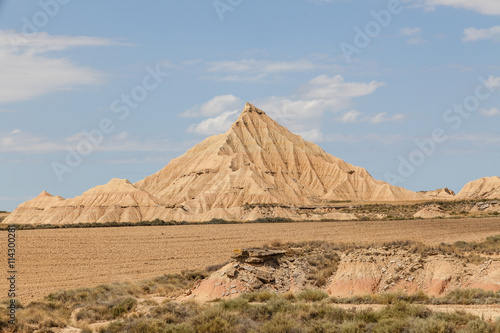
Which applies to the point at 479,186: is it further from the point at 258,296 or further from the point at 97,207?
the point at 258,296

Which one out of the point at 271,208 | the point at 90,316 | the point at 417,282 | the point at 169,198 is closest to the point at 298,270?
the point at 417,282

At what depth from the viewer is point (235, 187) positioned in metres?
104

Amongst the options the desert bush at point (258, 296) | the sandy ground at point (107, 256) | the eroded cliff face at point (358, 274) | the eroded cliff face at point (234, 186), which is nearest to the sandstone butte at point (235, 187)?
the eroded cliff face at point (234, 186)

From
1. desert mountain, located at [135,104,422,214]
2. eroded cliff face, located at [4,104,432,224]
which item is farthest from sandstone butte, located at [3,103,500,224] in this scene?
eroded cliff face, located at [4,104,432,224]

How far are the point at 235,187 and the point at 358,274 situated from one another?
8238 cm

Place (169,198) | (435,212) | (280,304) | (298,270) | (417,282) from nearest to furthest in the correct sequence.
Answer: (280,304) → (417,282) → (298,270) → (435,212) → (169,198)

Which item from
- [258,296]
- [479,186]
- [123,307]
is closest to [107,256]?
[123,307]

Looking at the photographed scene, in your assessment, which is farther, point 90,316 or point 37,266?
point 37,266

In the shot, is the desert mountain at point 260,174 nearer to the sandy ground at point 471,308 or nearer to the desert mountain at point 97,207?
the desert mountain at point 97,207

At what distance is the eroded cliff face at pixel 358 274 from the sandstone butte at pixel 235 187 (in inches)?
2333

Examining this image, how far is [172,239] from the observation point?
4969 centimetres

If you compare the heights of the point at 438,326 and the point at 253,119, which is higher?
the point at 253,119

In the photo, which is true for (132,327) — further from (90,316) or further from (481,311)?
(481,311)

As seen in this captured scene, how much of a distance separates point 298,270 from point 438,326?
10.3m
